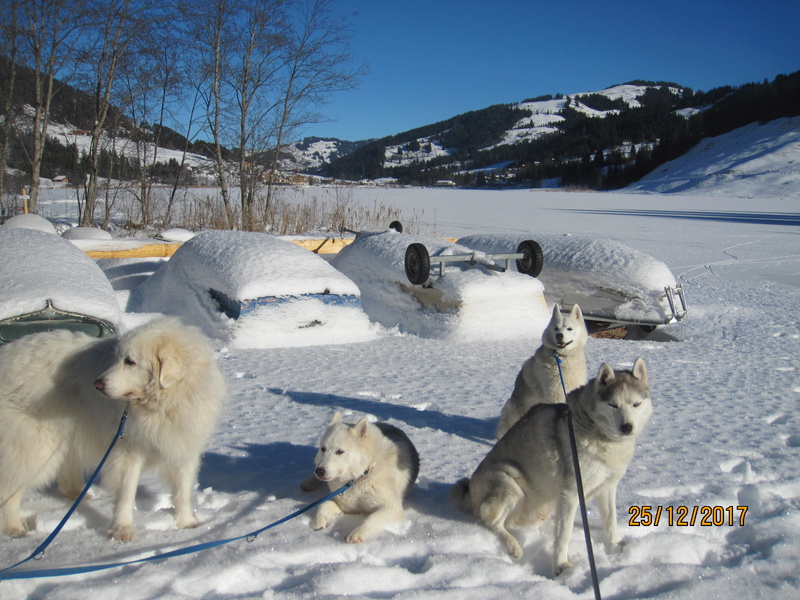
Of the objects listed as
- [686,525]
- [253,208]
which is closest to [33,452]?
[686,525]

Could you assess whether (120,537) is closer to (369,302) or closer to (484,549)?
(484,549)

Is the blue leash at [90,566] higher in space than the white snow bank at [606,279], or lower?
lower

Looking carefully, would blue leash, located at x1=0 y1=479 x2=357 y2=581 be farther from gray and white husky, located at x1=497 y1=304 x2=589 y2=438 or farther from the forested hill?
the forested hill

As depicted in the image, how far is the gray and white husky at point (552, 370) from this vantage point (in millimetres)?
4332

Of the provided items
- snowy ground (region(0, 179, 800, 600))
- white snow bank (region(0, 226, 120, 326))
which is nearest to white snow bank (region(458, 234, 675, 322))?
snowy ground (region(0, 179, 800, 600))

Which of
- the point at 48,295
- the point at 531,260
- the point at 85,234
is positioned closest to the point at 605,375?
the point at 48,295

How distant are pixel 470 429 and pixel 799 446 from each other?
8.20ft

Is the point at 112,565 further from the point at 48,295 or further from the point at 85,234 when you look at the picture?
the point at 85,234

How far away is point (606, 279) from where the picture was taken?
8250 millimetres

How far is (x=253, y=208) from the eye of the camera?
15.8 meters

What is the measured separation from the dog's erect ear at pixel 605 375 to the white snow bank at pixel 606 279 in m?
5.87

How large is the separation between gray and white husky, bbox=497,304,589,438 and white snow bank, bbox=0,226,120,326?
3415mm
